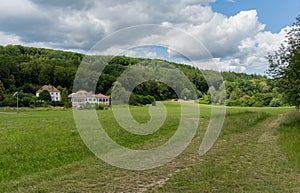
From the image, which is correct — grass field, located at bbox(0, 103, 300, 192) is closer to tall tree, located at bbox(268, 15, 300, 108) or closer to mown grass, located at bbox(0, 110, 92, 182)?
mown grass, located at bbox(0, 110, 92, 182)

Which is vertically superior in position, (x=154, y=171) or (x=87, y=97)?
(x=87, y=97)

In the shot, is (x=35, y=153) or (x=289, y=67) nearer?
(x=35, y=153)

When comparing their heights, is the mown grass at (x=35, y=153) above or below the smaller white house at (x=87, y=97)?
below

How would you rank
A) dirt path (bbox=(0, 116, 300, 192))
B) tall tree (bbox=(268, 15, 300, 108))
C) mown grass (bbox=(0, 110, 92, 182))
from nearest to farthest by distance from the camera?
dirt path (bbox=(0, 116, 300, 192)) → mown grass (bbox=(0, 110, 92, 182)) → tall tree (bbox=(268, 15, 300, 108))

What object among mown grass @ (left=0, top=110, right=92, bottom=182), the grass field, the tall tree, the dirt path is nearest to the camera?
the dirt path

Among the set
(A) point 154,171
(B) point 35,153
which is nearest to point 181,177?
(A) point 154,171

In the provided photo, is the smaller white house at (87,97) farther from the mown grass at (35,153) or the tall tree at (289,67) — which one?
the tall tree at (289,67)

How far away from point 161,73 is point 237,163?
12.4 metres

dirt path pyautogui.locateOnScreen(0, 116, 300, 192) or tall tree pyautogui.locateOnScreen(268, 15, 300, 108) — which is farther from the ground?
tall tree pyautogui.locateOnScreen(268, 15, 300, 108)

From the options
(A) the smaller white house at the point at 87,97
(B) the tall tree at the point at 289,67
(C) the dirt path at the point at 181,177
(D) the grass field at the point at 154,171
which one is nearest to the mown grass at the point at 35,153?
(D) the grass field at the point at 154,171

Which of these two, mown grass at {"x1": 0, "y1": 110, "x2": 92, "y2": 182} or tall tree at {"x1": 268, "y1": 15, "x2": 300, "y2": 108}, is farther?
tall tree at {"x1": 268, "y1": 15, "x2": 300, "y2": 108}

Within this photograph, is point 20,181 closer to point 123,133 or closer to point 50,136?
point 50,136

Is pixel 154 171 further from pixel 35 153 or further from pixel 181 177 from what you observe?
pixel 35 153

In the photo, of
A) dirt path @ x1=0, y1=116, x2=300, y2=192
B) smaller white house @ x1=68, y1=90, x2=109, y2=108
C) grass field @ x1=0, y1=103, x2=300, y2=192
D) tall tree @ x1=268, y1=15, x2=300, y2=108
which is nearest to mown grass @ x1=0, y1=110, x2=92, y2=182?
grass field @ x1=0, y1=103, x2=300, y2=192
